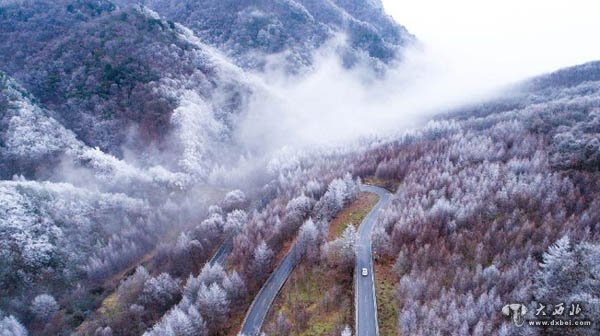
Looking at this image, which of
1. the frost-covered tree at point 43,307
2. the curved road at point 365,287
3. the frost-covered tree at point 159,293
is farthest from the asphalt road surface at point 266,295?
the frost-covered tree at point 43,307

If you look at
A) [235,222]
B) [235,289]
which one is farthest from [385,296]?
[235,222]

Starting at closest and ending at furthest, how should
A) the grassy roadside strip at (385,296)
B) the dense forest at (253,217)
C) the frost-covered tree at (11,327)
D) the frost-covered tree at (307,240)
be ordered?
the grassy roadside strip at (385,296), the dense forest at (253,217), the frost-covered tree at (11,327), the frost-covered tree at (307,240)

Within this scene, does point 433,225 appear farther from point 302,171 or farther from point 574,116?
point 574,116

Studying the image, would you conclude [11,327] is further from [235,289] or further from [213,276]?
[235,289]

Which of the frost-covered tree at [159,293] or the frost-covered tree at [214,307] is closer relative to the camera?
the frost-covered tree at [214,307]

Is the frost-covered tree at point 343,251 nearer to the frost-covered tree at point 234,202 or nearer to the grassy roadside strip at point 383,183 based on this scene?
the grassy roadside strip at point 383,183

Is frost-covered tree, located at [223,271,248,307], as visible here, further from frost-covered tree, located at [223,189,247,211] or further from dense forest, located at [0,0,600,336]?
frost-covered tree, located at [223,189,247,211]
